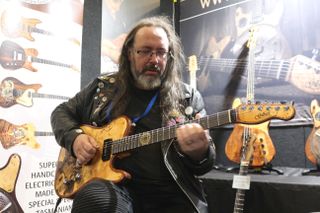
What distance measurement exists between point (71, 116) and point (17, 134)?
16.3 inches

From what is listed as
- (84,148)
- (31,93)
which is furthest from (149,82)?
(31,93)

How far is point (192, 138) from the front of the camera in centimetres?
118

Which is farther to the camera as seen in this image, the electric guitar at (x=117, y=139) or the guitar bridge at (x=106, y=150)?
the guitar bridge at (x=106, y=150)

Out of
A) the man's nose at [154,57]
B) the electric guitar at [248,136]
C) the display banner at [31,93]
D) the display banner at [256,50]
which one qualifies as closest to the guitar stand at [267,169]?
the electric guitar at [248,136]

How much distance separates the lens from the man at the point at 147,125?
1196mm

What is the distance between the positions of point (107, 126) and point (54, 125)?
11.6 inches

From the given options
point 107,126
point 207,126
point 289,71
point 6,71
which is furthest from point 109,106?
point 289,71

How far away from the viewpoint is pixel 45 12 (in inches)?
78.4

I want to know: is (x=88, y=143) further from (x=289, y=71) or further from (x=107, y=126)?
(x=289, y=71)

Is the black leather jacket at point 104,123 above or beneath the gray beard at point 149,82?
beneath

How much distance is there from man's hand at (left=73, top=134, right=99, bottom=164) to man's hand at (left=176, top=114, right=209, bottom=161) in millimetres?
383

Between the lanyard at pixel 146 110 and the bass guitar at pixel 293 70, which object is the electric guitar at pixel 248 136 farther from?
the lanyard at pixel 146 110

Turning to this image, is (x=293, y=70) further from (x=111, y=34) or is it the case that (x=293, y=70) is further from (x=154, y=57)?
(x=111, y=34)

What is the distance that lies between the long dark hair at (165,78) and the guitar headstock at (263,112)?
35 centimetres
